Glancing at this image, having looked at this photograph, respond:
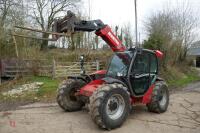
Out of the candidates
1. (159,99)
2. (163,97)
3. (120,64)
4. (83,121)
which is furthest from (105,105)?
(163,97)

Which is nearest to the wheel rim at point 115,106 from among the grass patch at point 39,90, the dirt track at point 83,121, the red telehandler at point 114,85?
the red telehandler at point 114,85

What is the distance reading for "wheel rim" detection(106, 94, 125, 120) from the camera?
563 centimetres

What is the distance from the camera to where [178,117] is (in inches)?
258

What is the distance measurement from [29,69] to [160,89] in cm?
962

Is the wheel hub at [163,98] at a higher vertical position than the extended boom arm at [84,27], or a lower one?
lower

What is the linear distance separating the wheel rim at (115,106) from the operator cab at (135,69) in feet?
2.06

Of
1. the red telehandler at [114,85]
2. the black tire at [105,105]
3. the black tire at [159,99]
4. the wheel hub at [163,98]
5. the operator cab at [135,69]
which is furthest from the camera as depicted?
the wheel hub at [163,98]

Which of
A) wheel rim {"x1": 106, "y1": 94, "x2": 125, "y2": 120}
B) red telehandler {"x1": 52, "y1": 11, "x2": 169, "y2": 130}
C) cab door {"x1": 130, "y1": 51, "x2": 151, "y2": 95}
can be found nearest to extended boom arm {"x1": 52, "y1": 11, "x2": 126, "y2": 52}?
red telehandler {"x1": 52, "y1": 11, "x2": 169, "y2": 130}

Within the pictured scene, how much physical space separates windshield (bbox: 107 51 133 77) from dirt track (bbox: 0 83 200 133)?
126 cm

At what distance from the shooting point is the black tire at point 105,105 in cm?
525

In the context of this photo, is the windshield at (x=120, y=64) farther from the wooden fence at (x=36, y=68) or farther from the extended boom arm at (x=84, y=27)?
the wooden fence at (x=36, y=68)

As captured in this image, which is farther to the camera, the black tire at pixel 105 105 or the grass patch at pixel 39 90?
the grass patch at pixel 39 90

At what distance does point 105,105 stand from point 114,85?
551mm

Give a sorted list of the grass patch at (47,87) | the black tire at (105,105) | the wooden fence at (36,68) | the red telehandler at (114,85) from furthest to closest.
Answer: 1. the wooden fence at (36,68)
2. the grass patch at (47,87)
3. the red telehandler at (114,85)
4. the black tire at (105,105)
